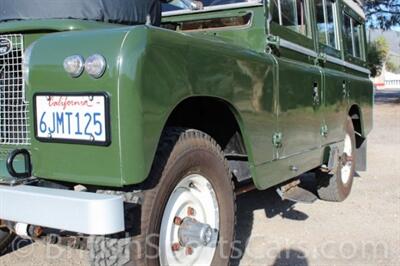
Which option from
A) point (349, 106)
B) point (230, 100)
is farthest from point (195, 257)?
point (349, 106)

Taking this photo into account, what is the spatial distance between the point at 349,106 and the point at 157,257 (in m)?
4.08

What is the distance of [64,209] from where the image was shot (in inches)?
94.1

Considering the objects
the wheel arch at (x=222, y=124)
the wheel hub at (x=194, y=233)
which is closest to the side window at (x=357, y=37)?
the wheel arch at (x=222, y=124)

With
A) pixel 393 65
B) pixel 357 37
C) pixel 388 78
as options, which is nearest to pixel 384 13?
pixel 357 37

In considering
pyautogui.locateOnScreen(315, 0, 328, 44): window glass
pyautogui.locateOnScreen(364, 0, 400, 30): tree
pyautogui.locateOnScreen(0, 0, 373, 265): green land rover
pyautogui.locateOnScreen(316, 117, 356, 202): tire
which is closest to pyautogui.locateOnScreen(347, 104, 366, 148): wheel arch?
pyautogui.locateOnScreen(316, 117, 356, 202): tire

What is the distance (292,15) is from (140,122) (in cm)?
268

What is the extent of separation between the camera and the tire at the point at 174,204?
8.61ft

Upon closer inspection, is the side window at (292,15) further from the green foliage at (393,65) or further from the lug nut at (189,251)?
the green foliage at (393,65)

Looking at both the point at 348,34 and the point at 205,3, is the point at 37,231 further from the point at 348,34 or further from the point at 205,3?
the point at 348,34

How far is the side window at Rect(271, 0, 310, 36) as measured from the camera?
4.36 metres

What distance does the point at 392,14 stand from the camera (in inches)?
917

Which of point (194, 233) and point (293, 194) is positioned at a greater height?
point (194, 233)

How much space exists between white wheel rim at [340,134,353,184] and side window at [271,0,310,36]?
1971 millimetres

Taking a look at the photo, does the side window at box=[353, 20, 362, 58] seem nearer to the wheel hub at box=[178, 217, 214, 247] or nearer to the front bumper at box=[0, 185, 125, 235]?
the wheel hub at box=[178, 217, 214, 247]
